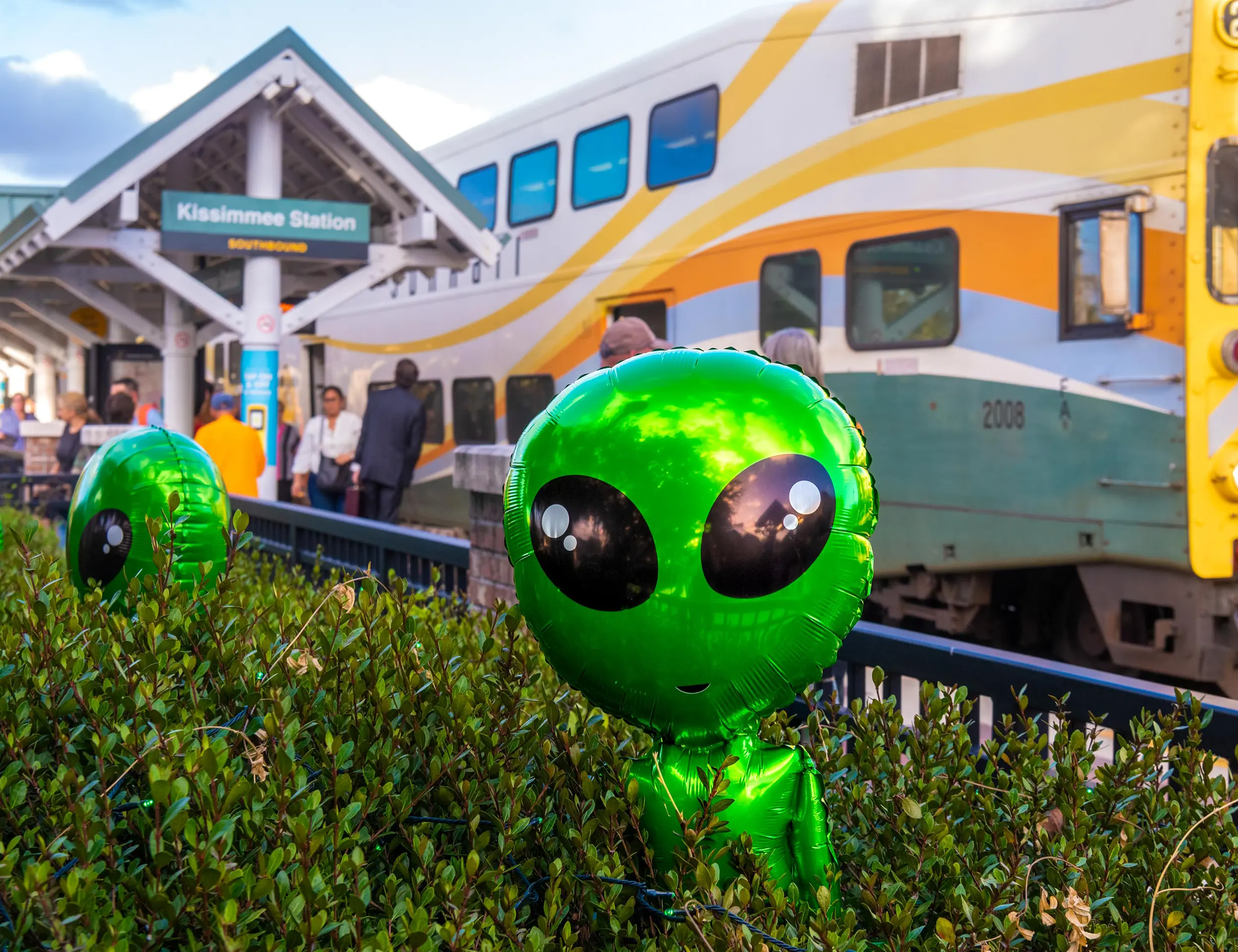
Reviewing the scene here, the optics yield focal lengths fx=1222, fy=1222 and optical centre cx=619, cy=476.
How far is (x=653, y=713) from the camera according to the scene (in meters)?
2.06

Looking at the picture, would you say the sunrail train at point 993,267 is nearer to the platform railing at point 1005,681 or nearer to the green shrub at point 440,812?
the platform railing at point 1005,681

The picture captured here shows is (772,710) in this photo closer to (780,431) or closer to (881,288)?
(780,431)

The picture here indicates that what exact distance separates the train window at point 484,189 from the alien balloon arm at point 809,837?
428 inches

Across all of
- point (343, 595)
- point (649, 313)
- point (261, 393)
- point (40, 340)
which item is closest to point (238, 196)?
point (261, 393)

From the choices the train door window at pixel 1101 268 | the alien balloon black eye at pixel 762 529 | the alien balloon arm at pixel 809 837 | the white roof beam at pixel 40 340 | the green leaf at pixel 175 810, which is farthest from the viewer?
the white roof beam at pixel 40 340

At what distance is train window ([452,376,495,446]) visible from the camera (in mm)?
12633

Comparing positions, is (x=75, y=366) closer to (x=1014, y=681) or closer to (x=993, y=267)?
(x=993, y=267)

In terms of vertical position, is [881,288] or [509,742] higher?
[881,288]

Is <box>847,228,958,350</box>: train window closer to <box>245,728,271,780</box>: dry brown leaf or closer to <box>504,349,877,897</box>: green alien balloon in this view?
<box>504,349,877,897</box>: green alien balloon

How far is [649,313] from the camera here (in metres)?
10.1

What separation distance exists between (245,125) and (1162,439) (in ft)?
29.7

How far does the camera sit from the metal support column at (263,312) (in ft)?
36.8

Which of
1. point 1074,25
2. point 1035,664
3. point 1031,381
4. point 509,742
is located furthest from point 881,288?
point 509,742

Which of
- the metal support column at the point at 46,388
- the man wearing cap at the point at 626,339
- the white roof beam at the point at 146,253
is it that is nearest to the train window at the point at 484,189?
the white roof beam at the point at 146,253
